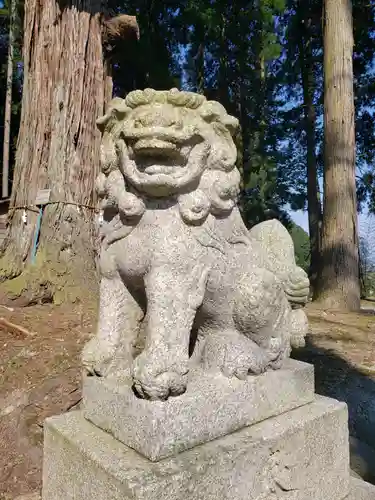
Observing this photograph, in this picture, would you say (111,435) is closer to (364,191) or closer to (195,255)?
(195,255)

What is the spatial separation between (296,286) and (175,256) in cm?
56

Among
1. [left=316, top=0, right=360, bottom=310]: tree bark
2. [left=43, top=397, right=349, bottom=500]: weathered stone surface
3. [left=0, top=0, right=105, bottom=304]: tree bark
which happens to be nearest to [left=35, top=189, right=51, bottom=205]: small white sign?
[left=0, top=0, right=105, bottom=304]: tree bark

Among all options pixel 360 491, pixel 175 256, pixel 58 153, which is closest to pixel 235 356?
pixel 175 256

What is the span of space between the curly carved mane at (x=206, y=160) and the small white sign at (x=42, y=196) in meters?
3.04

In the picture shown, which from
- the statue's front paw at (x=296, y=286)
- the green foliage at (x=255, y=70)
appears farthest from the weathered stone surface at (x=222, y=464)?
the green foliage at (x=255, y=70)

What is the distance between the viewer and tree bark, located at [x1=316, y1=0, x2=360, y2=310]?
5.81 meters

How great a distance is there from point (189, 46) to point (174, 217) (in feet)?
31.4

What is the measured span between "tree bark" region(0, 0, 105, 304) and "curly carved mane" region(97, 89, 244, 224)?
109 inches

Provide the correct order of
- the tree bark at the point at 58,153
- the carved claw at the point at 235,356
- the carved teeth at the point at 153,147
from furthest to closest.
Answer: the tree bark at the point at 58,153 < the carved claw at the point at 235,356 < the carved teeth at the point at 153,147

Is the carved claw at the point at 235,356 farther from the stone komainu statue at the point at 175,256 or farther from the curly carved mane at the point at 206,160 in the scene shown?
the curly carved mane at the point at 206,160

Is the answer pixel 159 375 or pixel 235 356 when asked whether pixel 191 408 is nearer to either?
pixel 159 375

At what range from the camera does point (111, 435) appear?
4.46ft

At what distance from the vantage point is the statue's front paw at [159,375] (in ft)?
4.00

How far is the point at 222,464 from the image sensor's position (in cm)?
126
